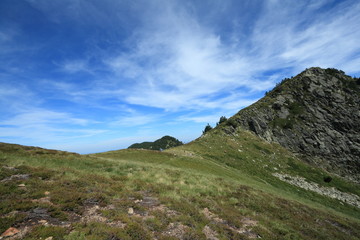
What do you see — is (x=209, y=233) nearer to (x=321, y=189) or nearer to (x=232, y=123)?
(x=321, y=189)

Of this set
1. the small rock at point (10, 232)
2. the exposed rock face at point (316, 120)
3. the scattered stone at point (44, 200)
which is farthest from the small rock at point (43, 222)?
the exposed rock face at point (316, 120)

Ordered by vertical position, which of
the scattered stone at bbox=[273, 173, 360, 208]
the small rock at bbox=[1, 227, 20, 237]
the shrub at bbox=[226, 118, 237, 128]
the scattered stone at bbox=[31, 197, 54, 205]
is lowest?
the scattered stone at bbox=[273, 173, 360, 208]

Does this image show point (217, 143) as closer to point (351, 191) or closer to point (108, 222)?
point (351, 191)

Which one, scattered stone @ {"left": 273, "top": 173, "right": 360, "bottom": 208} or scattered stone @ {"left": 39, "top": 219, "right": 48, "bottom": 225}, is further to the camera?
scattered stone @ {"left": 273, "top": 173, "right": 360, "bottom": 208}

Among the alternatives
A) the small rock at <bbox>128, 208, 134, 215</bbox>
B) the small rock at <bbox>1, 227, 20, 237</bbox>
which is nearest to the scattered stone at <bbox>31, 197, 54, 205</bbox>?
the small rock at <bbox>1, 227, 20, 237</bbox>

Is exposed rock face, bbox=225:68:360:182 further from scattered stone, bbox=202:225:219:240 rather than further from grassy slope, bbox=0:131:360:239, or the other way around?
scattered stone, bbox=202:225:219:240

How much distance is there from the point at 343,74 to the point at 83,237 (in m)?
146

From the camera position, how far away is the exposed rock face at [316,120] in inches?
2896

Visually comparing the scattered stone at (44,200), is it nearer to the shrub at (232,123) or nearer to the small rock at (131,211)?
the small rock at (131,211)

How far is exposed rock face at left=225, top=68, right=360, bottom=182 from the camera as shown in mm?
73562

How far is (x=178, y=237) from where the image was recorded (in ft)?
33.6

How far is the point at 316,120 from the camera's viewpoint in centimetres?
8412

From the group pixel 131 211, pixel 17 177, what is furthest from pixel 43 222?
pixel 17 177

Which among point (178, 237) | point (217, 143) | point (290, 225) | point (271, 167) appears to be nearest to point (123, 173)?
point (178, 237)
